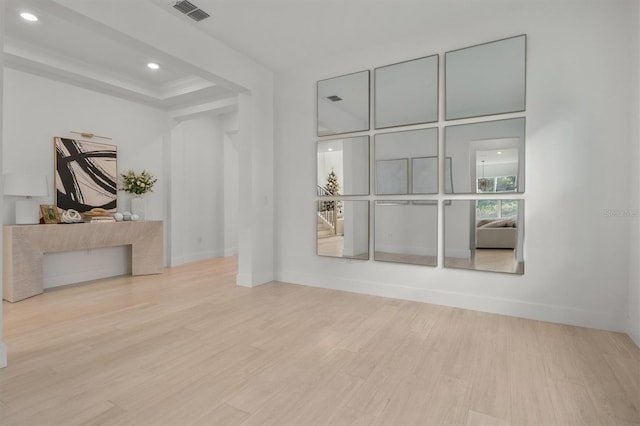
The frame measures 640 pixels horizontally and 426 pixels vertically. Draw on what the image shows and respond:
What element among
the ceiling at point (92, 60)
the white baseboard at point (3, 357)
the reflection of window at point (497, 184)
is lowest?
the white baseboard at point (3, 357)

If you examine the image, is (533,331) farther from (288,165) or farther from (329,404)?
(288,165)

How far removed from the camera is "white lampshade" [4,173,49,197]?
3652 millimetres

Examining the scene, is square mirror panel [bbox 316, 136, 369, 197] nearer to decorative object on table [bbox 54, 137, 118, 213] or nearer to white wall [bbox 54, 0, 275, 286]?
white wall [bbox 54, 0, 275, 286]

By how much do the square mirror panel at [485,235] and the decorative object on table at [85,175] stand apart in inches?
181

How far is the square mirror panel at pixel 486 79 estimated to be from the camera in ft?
9.96

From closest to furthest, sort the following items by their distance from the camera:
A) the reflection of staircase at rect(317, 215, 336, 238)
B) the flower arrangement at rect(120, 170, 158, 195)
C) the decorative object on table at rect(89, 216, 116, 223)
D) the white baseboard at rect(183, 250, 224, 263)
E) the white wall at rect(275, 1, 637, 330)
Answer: the white wall at rect(275, 1, 637, 330) → the reflection of staircase at rect(317, 215, 336, 238) → the decorative object on table at rect(89, 216, 116, 223) → the flower arrangement at rect(120, 170, 158, 195) → the white baseboard at rect(183, 250, 224, 263)

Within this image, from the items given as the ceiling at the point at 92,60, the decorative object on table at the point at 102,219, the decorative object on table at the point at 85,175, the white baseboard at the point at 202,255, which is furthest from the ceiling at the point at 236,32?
the white baseboard at the point at 202,255

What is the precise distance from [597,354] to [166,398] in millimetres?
2783

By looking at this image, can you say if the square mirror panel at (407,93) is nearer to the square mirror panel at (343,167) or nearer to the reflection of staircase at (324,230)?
the square mirror panel at (343,167)

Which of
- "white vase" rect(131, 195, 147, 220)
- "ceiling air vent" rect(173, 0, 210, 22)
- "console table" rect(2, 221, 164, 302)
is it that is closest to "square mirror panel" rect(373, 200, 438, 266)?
"ceiling air vent" rect(173, 0, 210, 22)

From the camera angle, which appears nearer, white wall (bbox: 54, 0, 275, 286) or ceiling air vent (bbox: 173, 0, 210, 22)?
ceiling air vent (bbox: 173, 0, 210, 22)

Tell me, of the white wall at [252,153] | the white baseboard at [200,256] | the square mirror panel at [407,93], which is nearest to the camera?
the square mirror panel at [407,93]

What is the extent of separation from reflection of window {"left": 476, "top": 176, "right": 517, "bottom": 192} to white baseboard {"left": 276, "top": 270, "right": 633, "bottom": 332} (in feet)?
3.40

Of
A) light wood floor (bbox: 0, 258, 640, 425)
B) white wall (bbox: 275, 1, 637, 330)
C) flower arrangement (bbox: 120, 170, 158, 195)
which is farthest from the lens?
flower arrangement (bbox: 120, 170, 158, 195)
